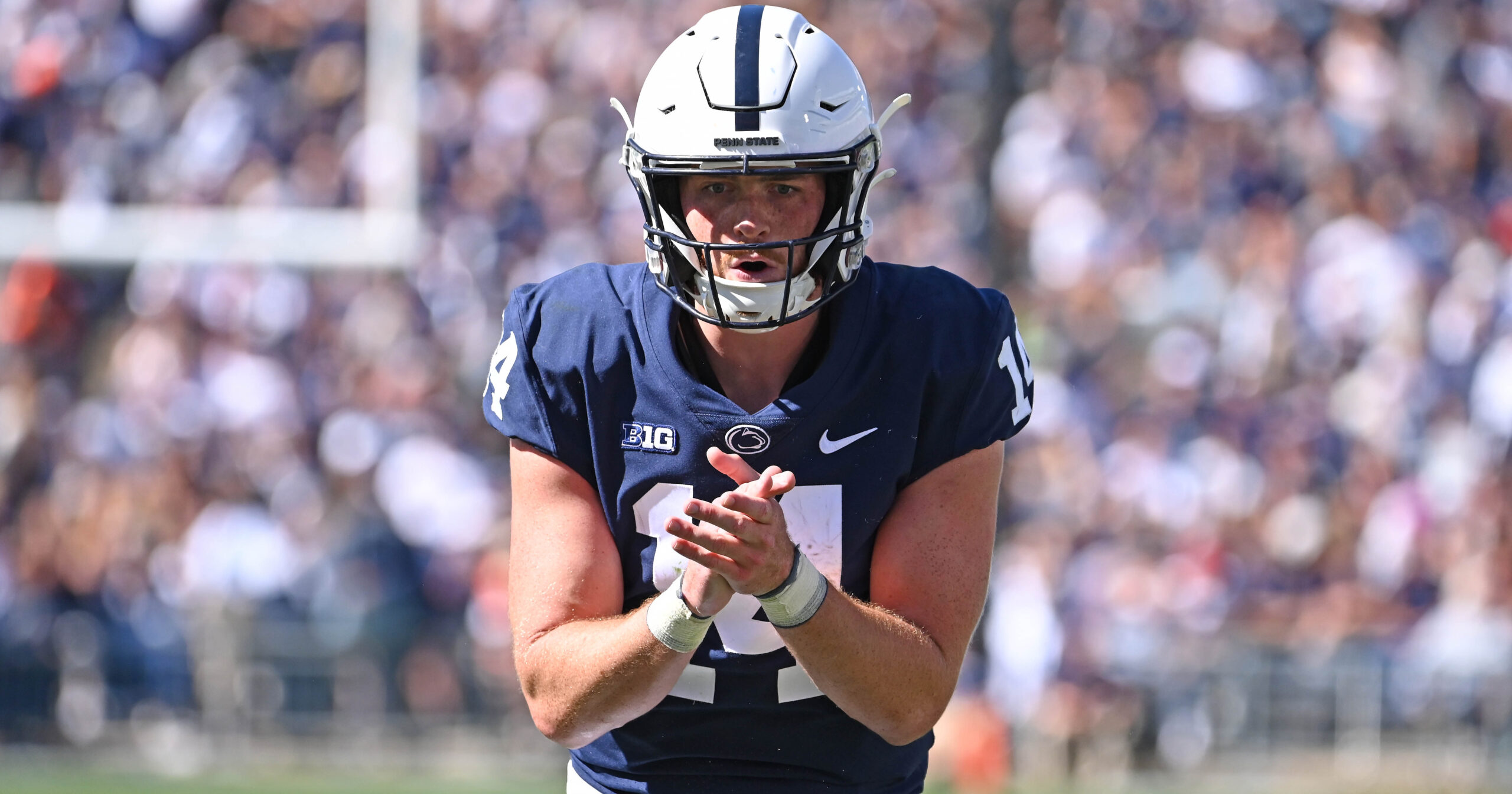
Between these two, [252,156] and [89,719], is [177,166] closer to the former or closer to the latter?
[252,156]

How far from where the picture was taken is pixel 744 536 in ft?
9.39

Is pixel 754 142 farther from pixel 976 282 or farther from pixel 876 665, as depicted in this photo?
pixel 976 282

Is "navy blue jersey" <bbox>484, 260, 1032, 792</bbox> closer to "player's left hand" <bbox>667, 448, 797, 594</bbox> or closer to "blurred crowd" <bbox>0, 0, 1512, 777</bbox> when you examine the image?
"player's left hand" <bbox>667, 448, 797, 594</bbox>

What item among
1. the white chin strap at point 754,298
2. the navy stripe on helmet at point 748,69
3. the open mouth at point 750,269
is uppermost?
the navy stripe on helmet at point 748,69

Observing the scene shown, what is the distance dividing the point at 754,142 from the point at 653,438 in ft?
1.75

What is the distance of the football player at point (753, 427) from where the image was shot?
3.20 metres

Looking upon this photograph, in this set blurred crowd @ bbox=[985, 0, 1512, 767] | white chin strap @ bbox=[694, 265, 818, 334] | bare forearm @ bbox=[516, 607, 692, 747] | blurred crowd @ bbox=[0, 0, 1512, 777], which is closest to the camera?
bare forearm @ bbox=[516, 607, 692, 747]

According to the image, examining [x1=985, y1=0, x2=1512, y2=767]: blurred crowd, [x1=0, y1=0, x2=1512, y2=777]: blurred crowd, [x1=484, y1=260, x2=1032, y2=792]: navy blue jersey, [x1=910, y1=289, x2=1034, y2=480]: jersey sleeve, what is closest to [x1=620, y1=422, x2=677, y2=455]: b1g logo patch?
[x1=484, y1=260, x2=1032, y2=792]: navy blue jersey

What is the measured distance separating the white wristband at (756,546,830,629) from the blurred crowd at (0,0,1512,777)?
6350mm

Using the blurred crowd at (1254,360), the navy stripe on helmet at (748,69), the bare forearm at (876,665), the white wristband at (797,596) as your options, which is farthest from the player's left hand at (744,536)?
the blurred crowd at (1254,360)

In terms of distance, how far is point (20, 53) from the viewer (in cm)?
1228

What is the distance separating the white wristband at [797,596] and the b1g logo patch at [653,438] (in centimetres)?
36

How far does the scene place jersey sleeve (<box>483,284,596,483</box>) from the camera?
330 cm

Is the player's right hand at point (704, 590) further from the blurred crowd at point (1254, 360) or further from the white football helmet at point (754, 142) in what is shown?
the blurred crowd at point (1254, 360)
